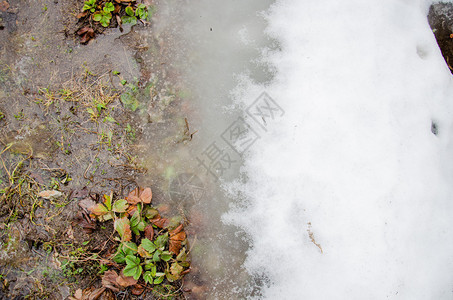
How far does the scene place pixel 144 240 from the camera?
7.02 ft

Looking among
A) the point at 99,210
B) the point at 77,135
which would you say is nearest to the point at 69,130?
the point at 77,135

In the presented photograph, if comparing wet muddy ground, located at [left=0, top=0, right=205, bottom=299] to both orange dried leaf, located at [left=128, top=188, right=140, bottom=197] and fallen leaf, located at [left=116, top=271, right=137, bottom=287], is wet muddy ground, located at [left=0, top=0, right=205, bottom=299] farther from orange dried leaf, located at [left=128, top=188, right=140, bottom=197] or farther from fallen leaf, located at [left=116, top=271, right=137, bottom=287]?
fallen leaf, located at [left=116, top=271, right=137, bottom=287]

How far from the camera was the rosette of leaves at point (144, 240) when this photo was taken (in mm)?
2150

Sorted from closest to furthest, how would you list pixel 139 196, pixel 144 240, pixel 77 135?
1. pixel 144 240
2. pixel 139 196
3. pixel 77 135

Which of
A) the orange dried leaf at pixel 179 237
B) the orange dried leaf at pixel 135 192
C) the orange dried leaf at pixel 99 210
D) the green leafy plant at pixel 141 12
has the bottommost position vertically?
the orange dried leaf at pixel 179 237

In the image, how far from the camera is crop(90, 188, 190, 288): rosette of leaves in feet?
7.06

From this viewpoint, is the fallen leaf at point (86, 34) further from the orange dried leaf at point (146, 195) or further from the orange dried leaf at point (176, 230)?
the orange dried leaf at point (176, 230)

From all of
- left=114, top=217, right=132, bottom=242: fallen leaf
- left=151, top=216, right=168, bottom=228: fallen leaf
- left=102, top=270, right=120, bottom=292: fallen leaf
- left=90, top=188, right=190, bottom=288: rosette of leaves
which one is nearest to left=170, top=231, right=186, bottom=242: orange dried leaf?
left=90, top=188, right=190, bottom=288: rosette of leaves

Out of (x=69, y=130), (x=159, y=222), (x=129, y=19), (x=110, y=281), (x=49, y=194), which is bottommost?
(x=110, y=281)

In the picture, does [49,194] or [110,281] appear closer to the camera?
[110,281]

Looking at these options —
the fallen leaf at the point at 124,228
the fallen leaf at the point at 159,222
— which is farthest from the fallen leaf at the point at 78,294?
the fallen leaf at the point at 159,222

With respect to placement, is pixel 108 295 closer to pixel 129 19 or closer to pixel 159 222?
pixel 159 222

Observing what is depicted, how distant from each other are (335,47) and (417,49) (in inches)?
29.1

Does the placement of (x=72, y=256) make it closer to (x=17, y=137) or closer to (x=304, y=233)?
(x=17, y=137)
